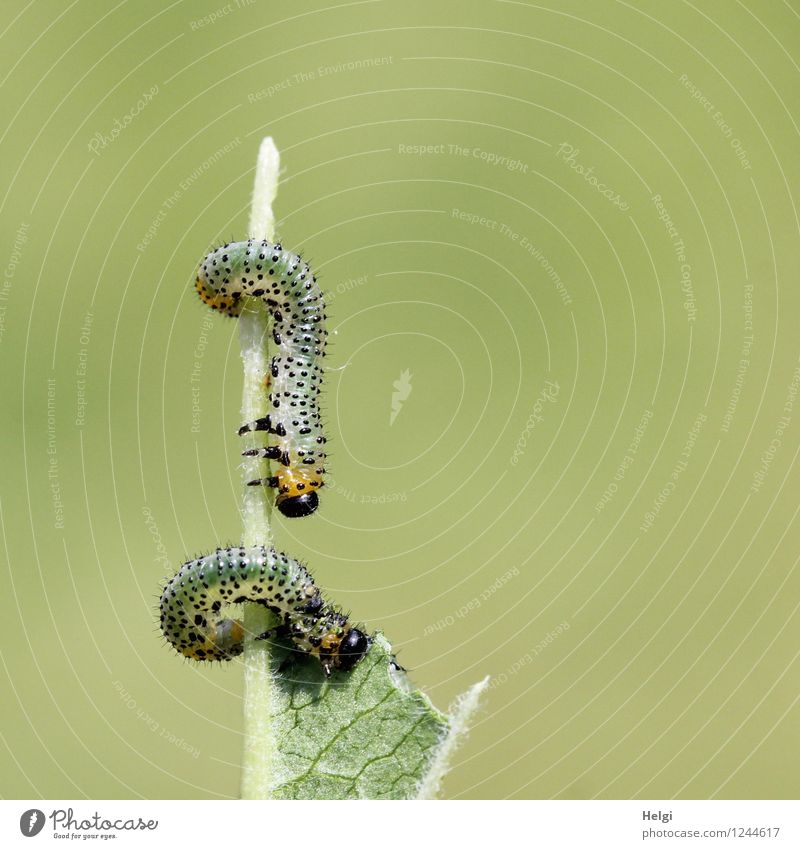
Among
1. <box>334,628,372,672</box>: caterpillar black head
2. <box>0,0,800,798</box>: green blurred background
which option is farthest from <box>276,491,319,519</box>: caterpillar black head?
<box>0,0,800,798</box>: green blurred background

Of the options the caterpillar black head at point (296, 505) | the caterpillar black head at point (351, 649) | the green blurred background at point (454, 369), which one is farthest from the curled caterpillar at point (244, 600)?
the green blurred background at point (454, 369)

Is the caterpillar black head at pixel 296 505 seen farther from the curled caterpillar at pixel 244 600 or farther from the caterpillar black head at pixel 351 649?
the caterpillar black head at pixel 351 649

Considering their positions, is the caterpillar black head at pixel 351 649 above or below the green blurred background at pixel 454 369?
below

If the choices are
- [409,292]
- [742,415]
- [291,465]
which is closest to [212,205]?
[409,292]

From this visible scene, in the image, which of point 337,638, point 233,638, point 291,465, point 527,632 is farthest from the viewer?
point 527,632

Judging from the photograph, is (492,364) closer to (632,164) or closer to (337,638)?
(632,164)
